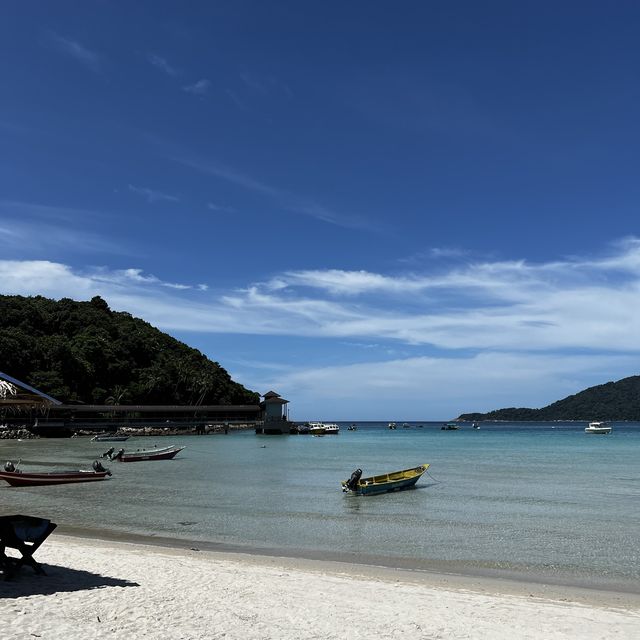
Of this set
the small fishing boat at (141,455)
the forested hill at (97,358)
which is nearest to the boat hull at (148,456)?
the small fishing boat at (141,455)

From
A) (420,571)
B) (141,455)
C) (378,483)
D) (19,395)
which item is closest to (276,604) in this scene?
(420,571)

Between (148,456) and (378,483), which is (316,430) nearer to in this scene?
(148,456)

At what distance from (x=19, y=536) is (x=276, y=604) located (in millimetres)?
4784

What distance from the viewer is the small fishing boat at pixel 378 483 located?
1141 inches

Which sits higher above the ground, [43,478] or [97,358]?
[97,358]

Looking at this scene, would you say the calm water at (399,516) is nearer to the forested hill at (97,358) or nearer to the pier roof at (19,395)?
the pier roof at (19,395)

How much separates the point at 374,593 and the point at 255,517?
1243 cm

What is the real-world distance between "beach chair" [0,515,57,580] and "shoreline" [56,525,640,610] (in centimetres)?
597

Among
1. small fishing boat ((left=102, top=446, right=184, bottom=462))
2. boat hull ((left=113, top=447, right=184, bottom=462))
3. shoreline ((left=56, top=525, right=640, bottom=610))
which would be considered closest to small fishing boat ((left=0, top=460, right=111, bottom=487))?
shoreline ((left=56, top=525, right=640, bottom=610))

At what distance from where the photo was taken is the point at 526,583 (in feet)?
44.1

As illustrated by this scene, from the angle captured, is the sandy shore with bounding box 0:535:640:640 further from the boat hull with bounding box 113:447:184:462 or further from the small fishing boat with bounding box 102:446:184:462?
the boat hull with bounding box 113:447:184:462

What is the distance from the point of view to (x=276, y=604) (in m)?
10.2

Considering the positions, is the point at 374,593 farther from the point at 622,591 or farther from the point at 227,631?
A: the point at 622,591

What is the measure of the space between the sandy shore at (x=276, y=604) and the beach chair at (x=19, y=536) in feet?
0.88
